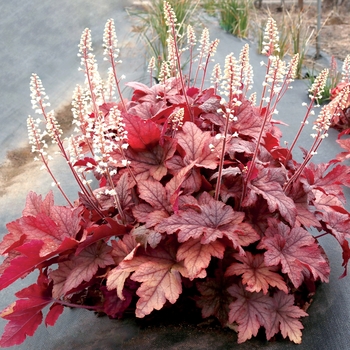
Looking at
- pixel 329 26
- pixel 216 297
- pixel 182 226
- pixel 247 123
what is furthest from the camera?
pixel 329 26

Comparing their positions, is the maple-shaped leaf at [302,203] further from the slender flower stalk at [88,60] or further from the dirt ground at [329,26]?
the dirt ground at [329,26]

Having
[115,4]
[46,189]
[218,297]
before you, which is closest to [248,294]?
[218,297]

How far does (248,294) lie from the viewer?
1.46 metres

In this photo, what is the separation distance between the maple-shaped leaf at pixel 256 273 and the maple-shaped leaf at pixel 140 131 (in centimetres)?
52

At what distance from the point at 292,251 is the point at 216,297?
0.33 m

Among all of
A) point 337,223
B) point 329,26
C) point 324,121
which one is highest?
point 324,121

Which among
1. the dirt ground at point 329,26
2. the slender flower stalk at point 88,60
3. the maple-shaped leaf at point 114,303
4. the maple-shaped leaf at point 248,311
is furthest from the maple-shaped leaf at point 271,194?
the dirt ground at point 329,26

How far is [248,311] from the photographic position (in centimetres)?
142

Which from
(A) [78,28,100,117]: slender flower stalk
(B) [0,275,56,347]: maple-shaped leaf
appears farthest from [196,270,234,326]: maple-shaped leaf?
(A) [78,28,100,117]: slender flower stalk

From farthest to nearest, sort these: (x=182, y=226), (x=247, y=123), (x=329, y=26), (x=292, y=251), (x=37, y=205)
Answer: (x=329, y=26) < (x=247, y=123) < (x=37, y=205) < (x=292, y=251) < (x=182, y=226)

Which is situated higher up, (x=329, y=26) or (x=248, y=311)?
(x=248, y=311)

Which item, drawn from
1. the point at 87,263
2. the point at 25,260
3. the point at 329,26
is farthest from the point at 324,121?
the point at 329,26

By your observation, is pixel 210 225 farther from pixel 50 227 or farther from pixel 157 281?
pixel 50 227

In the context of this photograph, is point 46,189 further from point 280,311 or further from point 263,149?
point 280,311
